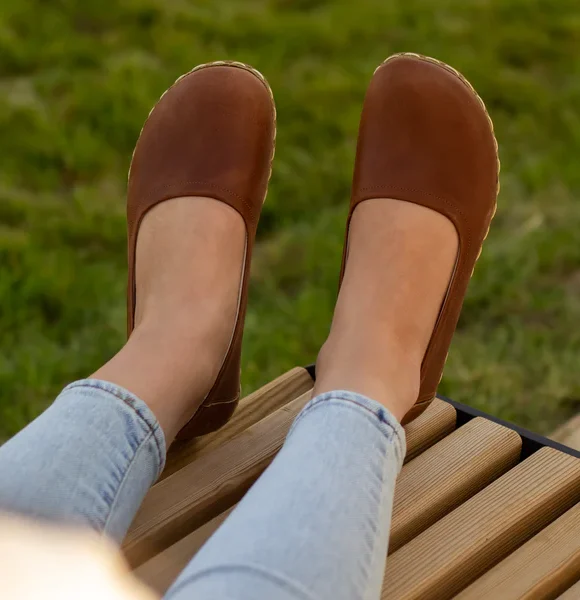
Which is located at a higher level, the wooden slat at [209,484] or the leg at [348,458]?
the leg at [348,458]

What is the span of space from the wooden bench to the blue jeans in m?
0.13

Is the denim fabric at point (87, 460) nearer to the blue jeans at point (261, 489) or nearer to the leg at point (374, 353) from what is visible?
the blue jeans at point (261, 489)

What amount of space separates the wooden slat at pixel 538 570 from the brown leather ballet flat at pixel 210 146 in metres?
0.59

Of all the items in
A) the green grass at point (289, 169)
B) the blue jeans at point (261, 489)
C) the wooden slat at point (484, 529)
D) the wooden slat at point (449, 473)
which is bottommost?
the green grass at point (289, 169)

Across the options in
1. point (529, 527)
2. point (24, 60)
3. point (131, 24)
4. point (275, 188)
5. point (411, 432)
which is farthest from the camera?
point (131, 24)

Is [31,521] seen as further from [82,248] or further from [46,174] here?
[46,174]

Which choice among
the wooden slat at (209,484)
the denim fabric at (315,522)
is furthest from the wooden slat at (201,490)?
the denim fabric at (315,522)

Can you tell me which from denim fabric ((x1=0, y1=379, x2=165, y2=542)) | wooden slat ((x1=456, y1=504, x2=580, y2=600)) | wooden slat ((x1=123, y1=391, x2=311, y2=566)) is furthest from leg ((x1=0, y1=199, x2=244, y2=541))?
wooden slat ((x1=456, y1=504, x2=580, y2=600))

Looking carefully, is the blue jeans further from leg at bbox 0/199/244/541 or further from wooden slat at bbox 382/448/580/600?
wooden slat at bbox 382/448/580/600

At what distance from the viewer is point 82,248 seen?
6.23 feet

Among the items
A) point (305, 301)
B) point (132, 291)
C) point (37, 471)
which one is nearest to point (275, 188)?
point (305, 301)

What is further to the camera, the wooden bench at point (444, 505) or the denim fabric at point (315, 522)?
the wooden bench at point (444, 505)

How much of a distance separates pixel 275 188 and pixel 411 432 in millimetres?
1060

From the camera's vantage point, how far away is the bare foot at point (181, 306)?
0.93 meters
